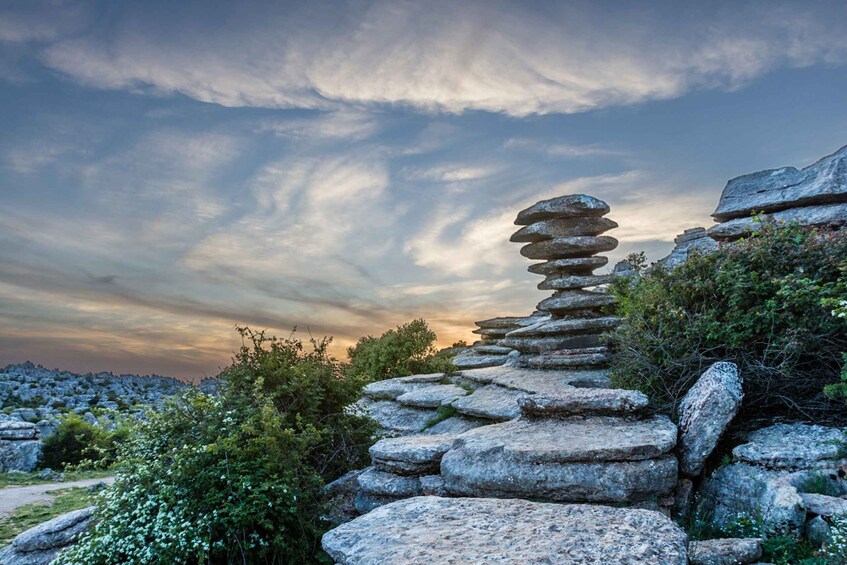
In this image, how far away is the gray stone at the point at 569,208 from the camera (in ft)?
51.0

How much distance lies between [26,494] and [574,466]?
519 inches

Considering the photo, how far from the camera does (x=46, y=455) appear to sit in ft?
57.7

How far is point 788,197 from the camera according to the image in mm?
12523

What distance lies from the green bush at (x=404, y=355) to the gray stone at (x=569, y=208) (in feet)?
22.2

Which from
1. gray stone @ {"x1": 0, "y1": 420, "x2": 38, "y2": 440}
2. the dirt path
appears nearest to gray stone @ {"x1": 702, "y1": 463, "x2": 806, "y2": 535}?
the dirt path

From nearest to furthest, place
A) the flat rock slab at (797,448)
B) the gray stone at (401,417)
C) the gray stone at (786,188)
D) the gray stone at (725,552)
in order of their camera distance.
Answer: the gray stone at (725,552) → the flat rock slab at (797,448) → the gray stone at (786,188) → the gray stone at (401,417)

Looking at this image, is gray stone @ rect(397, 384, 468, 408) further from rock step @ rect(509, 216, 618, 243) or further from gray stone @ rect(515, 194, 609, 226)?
gray stone @ rect(515, 194, 609, 226)


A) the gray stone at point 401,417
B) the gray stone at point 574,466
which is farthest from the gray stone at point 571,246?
the gray stone at point 574,466

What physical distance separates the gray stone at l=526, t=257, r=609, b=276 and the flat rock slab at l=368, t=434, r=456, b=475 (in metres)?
8.81

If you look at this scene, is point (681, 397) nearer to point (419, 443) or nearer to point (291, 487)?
point (419, 443)

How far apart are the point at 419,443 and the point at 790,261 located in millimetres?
6509

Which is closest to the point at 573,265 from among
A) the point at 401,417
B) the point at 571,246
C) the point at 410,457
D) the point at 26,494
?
the point at 571,246

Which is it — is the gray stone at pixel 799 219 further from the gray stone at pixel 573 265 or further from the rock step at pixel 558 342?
the rock step at pixel 558 342

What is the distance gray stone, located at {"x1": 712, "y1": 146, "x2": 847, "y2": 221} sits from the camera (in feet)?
39.1
